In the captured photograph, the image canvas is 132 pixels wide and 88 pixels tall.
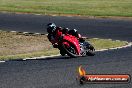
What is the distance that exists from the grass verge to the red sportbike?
240cm

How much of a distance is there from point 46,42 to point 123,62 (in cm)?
945

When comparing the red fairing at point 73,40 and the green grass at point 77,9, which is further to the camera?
the green grass at point 77,9

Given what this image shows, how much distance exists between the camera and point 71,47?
17.9m

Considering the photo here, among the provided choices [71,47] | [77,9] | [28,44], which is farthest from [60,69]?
[77,9]

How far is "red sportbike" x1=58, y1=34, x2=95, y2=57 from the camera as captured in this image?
17719 millimetres

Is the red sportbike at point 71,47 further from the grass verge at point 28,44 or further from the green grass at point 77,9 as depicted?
the green grass at point 77,9

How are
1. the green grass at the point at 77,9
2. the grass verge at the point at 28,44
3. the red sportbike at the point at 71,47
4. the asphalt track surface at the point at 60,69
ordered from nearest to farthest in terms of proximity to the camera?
1. the asphalt track surface at the point at 60,69
2. the red sportbike at the point at 71,47
3. the grass verge at the point at 28,44
4. the green grass at the point at 77,9

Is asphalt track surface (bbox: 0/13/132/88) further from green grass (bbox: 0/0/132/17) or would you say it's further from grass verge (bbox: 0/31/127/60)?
green grass (bbox: 0/0/132/17)

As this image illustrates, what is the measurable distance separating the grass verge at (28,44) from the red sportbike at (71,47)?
2.40m

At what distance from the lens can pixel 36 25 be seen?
111 ft

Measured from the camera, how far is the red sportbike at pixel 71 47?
17719 millimetres

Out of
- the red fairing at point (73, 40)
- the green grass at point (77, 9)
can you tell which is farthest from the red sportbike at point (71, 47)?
the green grass at point (77, 9)

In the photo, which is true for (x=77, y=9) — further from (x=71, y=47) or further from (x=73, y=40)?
A: (x=71, y=47)

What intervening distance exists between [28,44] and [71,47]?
6670 mm
